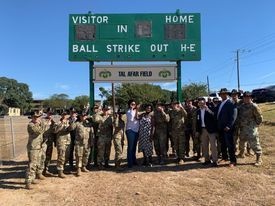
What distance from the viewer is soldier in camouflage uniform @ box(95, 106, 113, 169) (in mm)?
13438

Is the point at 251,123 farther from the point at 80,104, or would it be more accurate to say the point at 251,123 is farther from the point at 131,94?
the point at 131,94

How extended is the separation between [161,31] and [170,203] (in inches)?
283

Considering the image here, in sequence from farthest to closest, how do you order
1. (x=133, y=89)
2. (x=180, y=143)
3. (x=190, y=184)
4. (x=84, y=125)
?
1. (x=133, y=89)
2. (x=180, y=143)
3. (x=84, y=125)
4. (x=190, y=184)

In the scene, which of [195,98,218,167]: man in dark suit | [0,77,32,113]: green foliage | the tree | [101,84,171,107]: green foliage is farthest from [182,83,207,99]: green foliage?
[195,98,218,167]: man in dark suit

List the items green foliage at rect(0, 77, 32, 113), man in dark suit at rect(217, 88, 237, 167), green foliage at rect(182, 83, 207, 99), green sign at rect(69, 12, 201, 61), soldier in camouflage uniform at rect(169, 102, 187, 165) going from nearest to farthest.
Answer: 1. man in dark suit at rect(217, 88, 237, 167)
2. soldier in camouflage uniform at rect(169, 102, 187, 165)
3. green sign at rect(69, 12, 201, 61)
4. green foliage at rect(182, 83, 207, 99)
5. green foliage at rect(0, 77, 32, 113)

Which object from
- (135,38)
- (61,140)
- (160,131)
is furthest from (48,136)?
(135,38)

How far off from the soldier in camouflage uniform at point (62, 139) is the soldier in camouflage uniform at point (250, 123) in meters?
4.78

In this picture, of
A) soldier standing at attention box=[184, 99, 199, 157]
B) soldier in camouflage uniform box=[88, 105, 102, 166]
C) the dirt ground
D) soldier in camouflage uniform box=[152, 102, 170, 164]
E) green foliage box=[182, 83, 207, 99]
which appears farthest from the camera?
green foliage box=[182, 83, 207, 99]

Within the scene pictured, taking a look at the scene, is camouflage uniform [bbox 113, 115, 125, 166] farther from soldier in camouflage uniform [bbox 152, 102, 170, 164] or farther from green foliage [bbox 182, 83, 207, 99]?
green foliage [bbox 182, 83, 207, 99]

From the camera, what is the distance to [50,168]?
553 inches

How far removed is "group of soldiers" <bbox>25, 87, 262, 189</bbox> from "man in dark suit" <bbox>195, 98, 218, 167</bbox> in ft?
0.97

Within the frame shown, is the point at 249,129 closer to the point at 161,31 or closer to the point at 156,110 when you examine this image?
the point at 156,110

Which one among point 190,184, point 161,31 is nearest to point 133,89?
point 161,31

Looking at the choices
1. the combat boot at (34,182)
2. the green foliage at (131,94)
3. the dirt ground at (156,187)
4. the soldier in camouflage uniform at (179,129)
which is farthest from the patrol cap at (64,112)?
the green foliage at (131,94)
